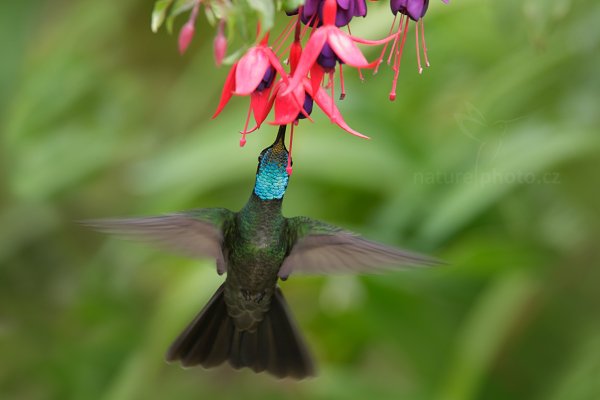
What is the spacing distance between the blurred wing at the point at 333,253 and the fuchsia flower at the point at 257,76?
0.22m

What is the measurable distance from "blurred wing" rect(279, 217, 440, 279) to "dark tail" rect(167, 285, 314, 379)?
189 millimetres

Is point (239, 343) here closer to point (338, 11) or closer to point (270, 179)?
point (270, 179)

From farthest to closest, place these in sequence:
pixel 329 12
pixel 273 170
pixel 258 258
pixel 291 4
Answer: pixel 258 258
pixel 273 170
pixel 329 12
pixel 291 4

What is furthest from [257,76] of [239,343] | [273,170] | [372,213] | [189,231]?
[372,213]

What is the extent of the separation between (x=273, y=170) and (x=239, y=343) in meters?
0.40

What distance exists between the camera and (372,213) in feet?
7.16

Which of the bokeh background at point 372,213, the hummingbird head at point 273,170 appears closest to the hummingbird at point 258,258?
the hummingbird head at point 273,170

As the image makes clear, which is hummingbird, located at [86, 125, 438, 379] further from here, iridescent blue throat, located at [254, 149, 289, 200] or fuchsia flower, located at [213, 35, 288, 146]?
fuchsia flower, located at [213, 35, 288, 146]

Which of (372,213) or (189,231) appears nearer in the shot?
(189,231)

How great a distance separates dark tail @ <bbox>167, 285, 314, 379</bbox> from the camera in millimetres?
1399

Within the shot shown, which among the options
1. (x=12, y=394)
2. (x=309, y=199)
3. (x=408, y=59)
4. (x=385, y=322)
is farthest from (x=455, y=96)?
(x=12, y=394)

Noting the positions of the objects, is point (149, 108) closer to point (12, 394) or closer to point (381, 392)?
point (12, 394)

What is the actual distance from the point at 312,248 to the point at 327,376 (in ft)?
2.74

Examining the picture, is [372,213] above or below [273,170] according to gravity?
above
